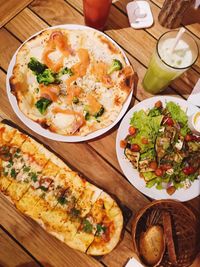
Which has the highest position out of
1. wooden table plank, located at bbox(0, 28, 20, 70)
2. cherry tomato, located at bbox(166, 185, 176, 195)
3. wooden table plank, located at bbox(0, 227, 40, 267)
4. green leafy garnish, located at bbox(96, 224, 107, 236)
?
wooden table plank, located at bbox(0, 28, 20, 70)

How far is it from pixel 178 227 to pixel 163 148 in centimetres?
48

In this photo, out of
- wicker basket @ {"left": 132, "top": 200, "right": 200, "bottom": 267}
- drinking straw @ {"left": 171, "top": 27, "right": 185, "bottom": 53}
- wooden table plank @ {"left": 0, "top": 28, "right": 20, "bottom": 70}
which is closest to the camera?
drinking straw @ {"left": 171, "top": 27, "right": 185, "bottom": 53}

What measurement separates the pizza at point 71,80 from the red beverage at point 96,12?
0.08 metres

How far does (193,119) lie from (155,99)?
0.90 ft

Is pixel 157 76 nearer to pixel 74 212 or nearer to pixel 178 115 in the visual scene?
pixel 178 115

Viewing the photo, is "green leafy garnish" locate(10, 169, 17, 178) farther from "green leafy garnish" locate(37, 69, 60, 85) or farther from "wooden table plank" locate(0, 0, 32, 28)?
"wooden table plank" locate(0, 0, 32, 28)

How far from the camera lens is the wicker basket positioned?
2012 millimetres

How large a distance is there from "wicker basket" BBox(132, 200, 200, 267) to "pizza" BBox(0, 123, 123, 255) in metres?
0.13

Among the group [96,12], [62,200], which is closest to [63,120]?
[62,200]

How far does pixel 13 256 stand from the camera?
212 centimetres

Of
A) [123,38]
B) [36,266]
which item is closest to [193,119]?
[123,38]

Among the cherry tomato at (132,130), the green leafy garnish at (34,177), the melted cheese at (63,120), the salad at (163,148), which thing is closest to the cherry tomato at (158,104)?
the salad at (163,148)

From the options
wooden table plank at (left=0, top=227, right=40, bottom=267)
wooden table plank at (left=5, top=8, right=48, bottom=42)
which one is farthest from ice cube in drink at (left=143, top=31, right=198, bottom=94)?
wooden table plank at (left=0, top=227, right=40, bottom=267)

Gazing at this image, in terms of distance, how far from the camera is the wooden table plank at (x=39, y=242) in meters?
2.13
